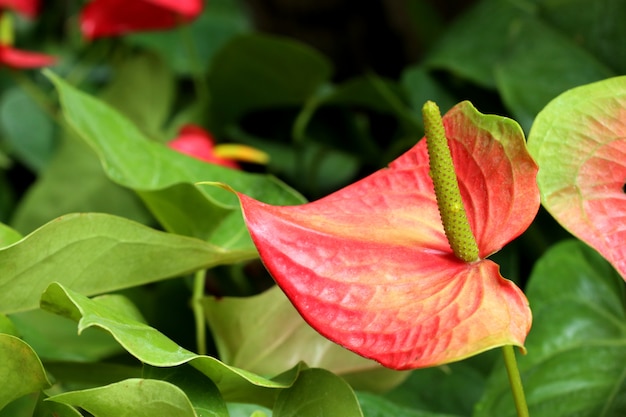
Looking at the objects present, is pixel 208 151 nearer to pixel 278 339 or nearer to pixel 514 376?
pixel 278 339

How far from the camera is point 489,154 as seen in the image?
411 mm

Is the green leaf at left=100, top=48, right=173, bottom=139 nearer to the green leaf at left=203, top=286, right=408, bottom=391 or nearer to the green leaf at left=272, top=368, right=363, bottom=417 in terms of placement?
the green leaf at left=203, top=286, right=408, bottom=391

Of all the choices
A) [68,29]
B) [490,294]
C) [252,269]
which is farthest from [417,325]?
[68,29]

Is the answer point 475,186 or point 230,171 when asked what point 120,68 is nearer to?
point 230,171

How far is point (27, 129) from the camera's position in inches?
47.5

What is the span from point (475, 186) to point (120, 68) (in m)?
0.83

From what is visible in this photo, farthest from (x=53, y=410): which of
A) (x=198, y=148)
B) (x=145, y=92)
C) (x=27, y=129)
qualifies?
(x=27, y=129)

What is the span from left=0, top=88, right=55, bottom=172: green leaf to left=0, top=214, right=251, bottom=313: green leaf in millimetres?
744

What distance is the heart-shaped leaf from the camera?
408mm

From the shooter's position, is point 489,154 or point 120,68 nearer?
point 489,154

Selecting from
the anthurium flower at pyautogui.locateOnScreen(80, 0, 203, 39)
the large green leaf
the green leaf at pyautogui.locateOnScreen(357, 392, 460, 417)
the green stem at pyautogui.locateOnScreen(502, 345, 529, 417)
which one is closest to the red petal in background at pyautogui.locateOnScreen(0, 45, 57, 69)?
the anthurium flower at pyautogui.locateOnScreen(80, 0, 203, 39)

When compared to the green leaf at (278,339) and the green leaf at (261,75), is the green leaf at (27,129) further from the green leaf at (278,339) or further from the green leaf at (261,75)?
the green leaf at (278,339)

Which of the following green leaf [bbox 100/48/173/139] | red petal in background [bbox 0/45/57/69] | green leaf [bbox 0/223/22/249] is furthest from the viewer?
green leaf [bbox 100/48/173/139]

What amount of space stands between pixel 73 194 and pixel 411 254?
70cm
